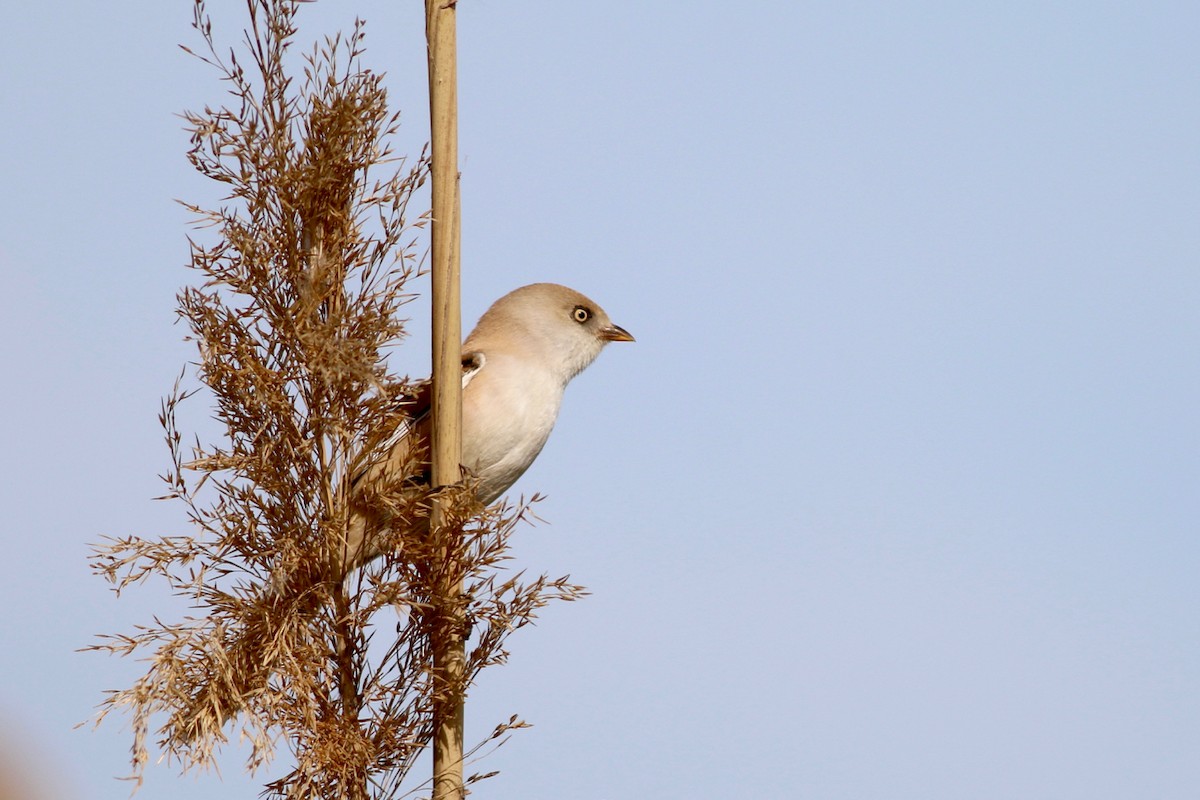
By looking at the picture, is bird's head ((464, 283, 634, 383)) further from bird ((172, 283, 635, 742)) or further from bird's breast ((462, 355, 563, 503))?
bird's breast ((462, 355, 563, 503))

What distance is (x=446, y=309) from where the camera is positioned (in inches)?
116

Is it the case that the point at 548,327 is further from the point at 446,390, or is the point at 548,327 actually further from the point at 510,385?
the point at 446,390

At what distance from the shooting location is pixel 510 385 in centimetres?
432

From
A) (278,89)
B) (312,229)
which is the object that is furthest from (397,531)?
(278,89)

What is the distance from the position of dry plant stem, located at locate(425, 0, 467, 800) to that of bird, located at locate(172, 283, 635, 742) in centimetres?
16

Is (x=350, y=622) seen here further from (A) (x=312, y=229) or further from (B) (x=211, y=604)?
(A) (x=312, y=229)

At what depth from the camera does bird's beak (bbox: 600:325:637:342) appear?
15.9 ft

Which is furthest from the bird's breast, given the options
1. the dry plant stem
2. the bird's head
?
the dry plant stem

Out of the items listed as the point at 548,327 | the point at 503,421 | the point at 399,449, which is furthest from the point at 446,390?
the point at 548,327

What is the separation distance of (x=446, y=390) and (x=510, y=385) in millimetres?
1396

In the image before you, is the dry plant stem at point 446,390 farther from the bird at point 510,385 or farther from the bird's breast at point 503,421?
the bird's breast at point 503,421

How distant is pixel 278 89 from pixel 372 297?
555 mm

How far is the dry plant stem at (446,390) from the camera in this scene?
2920mm

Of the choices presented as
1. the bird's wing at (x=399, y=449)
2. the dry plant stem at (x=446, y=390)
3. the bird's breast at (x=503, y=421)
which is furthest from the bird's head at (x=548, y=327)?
the dry plant stem at (x=446, y=390)
